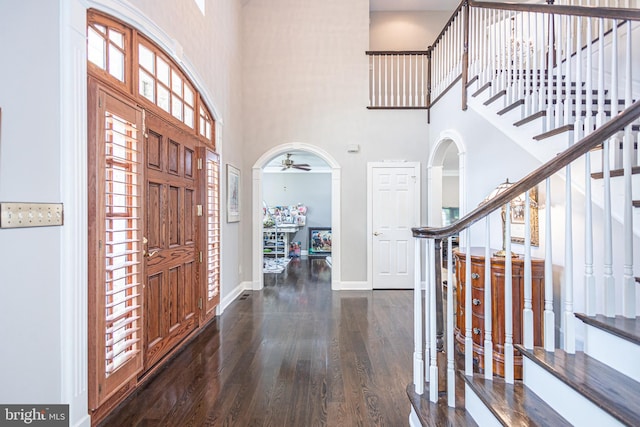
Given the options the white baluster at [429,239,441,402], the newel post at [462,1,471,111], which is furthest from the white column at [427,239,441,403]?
the newel post at [462,1,471,111]

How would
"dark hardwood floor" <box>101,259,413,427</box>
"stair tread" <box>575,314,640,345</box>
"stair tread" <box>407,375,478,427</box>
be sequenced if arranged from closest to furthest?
"stair tread" <box>575,314,640,345</box> < "stair tread" <box>407,375,478,427</box> < "dark hardwood floor" <box>101,259,413,427</box>

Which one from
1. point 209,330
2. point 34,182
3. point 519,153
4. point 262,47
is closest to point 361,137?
point 262,47

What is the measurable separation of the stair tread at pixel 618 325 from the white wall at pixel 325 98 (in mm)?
3836

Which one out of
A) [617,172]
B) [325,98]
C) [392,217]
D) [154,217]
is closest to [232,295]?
[154,217]

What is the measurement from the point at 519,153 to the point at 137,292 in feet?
11.6

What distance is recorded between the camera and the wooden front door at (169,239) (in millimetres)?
2475

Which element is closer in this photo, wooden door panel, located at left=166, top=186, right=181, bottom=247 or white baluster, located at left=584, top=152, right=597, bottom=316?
white baluster, located at left=584, top=152, right=597, bottom=316

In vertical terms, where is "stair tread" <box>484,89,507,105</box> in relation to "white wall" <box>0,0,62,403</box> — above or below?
above

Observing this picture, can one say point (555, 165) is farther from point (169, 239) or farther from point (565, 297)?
point (169, 239)

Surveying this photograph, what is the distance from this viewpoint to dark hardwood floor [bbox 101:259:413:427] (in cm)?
198

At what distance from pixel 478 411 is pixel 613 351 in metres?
0.67

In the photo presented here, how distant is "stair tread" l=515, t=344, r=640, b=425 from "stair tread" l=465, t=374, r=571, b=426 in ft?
0.58

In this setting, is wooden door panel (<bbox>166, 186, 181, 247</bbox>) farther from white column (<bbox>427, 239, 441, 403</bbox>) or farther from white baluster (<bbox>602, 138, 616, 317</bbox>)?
white baluster (<bbox>602, 138, 616, 317</bbox>)

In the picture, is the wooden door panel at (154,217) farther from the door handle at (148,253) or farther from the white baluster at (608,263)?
the white baluster at (608,263)
